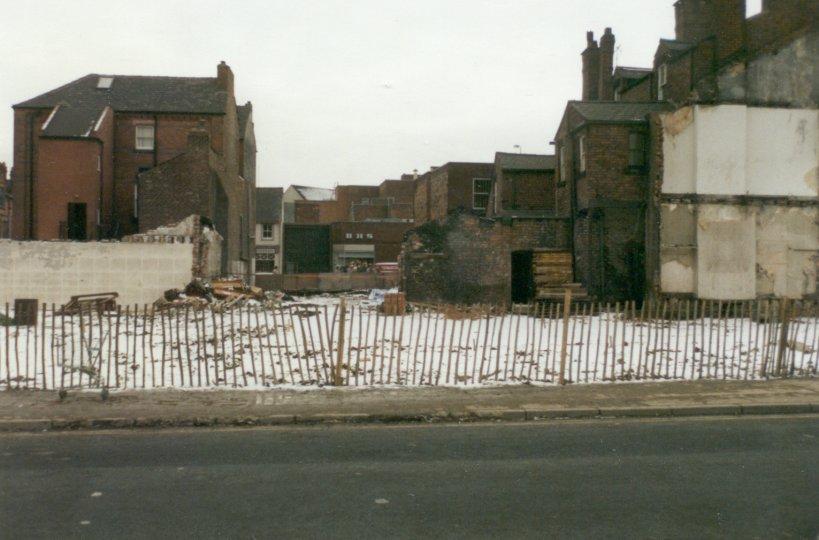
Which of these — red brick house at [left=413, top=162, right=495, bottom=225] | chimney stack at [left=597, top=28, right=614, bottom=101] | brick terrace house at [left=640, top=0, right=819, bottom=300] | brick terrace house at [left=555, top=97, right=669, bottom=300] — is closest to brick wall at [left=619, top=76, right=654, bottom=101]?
chimney stack at [left=597, top=28, right=614, bottom=101]

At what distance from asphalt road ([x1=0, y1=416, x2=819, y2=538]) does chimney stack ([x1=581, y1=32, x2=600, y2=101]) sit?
2844 centimetres

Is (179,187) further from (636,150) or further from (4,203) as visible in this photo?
(4,203)

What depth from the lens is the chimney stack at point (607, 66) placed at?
114 ft

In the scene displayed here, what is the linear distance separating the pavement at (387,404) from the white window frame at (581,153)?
15662 mm

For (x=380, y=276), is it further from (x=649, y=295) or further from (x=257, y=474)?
(x=257, y=474)

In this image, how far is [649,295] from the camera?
83.1ft

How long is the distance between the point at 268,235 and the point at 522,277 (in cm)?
4228

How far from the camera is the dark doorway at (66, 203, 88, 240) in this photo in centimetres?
3825

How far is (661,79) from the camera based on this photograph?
29703 mm

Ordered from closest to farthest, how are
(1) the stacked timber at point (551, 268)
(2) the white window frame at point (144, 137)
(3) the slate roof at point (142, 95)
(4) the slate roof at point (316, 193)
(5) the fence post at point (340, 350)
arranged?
(5) the fence post at point (340, 350), (1) the stacked timber at point (551, 268), (3) the slate roof at point (142, 95), (2) the white window frame at point (144, 137), (4) the slate roof at point (316, 193)

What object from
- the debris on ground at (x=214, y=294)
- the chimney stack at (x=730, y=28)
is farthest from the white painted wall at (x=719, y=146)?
the debris on ground at (x=214, y=294)

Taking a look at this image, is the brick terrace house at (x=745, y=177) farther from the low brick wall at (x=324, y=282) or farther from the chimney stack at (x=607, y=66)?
the low brick wall at (x=324, y=282)

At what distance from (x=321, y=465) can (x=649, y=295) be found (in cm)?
1986

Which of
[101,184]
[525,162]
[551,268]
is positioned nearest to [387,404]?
[551,268]
